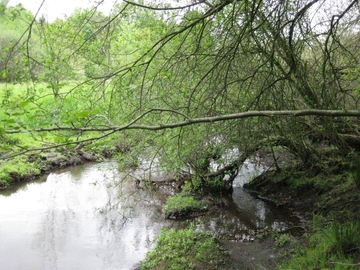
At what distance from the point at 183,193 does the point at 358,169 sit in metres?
4.69

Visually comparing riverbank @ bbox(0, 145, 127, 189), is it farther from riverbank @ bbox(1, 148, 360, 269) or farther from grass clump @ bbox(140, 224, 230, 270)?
riverbank @ bbox(1, 148, 360, 269)

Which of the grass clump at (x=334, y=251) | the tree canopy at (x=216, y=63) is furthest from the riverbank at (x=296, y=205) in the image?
the tree canopy at (x=216, y=63)

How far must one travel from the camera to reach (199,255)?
6.49 metres

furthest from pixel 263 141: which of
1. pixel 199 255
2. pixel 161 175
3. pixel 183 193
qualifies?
pixel 161 175

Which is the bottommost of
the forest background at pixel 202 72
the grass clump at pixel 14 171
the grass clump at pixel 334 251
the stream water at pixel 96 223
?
the grass clump at pixel 334 251

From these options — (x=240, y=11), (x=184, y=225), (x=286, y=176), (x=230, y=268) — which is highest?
(x=240, y=11)

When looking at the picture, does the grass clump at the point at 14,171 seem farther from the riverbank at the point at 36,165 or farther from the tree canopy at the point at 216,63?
the tree canopy at the point at 216,63

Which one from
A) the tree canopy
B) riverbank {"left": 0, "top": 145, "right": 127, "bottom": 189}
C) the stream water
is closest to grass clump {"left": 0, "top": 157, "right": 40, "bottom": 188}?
riverbank {"left": 0, "top": 145, "right": 127, "bottom": 189}

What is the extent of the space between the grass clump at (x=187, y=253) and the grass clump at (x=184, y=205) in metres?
1.79

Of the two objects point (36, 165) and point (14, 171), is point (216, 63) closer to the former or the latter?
point (14, 171)

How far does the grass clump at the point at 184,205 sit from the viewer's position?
9416 mm

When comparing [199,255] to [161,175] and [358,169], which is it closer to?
[358,169]

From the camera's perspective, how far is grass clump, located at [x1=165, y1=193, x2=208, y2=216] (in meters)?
9.42

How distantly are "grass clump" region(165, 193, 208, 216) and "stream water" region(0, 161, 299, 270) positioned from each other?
0.96 feet
